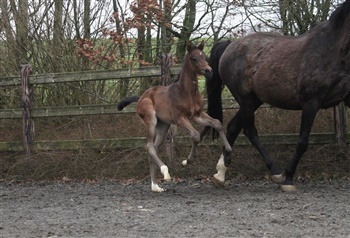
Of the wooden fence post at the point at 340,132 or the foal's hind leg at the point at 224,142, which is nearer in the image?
the foal's hind leg at the point at 224,142

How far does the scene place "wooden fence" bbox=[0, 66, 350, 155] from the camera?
8.89 meters

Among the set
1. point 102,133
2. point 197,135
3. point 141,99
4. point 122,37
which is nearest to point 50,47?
point 122,37

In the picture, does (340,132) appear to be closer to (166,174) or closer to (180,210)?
(166,174)

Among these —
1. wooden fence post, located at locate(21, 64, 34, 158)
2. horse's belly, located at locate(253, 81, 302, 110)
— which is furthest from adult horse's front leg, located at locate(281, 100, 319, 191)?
wooden fence post, located at locate(21, 64, 34, 158)

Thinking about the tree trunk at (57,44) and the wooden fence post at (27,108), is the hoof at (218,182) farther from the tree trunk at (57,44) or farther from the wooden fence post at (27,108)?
the tree trunk at (57,44)

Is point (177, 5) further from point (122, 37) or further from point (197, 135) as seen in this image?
point (197, 135)

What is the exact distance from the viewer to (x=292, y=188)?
744cm

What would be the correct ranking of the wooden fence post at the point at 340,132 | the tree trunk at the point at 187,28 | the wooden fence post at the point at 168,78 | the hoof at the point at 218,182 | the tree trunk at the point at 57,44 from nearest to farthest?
the hoof at the point at 218,182
the wooden fence post at the point at 340,132
the wooden fence post at the point at 168,78
the tree trunk at the point at 57,44
the tree trunk at the point at 187,28

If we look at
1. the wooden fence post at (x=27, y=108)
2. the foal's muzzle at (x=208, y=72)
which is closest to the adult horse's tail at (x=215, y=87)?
the foal's muzzle at (x=208, y=72)

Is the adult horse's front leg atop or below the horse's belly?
below

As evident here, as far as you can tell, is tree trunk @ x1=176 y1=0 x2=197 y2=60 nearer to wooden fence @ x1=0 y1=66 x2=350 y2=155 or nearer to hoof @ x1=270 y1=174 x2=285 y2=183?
wooden fence @ x1=0 y1=66 x2=350 y2=155

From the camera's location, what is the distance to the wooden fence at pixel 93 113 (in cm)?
889

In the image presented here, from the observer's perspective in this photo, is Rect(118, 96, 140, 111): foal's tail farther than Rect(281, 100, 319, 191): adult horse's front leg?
Yes

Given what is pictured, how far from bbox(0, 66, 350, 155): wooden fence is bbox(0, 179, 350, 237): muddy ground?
0.84 meters
